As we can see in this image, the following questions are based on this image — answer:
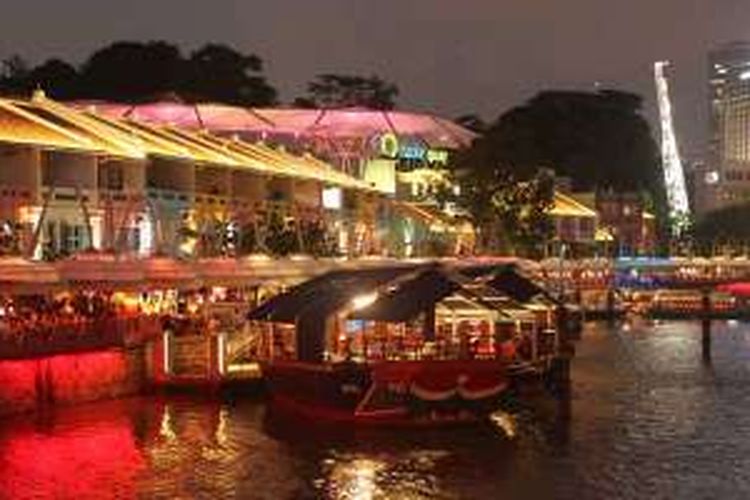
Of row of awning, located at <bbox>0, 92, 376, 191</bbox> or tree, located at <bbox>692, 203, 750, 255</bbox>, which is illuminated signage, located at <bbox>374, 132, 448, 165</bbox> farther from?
tree, located at <bbox>692, 203, 750, 255</bbox>

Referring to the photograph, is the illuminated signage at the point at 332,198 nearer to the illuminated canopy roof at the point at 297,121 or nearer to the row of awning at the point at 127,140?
the row of awning at the point at 127,140

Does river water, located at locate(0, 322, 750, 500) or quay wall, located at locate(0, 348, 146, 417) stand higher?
quay wall, located at locate(0, 348, 146, 417)

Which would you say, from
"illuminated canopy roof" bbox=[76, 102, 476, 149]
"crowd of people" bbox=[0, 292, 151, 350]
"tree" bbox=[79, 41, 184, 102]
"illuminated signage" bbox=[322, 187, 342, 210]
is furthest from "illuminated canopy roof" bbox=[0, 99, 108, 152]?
"tree" bbox=[79, 41, 184, 102]

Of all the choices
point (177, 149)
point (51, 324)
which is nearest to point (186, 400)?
point (51, 324)

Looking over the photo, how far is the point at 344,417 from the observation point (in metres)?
42.7

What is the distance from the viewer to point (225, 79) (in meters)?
124

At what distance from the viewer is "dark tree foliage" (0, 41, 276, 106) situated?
112 metres

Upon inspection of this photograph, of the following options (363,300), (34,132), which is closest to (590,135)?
(34,132)

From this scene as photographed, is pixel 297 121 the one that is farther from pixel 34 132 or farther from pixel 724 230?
pixel 724 230

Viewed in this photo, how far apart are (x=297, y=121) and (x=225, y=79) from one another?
23.7 metres

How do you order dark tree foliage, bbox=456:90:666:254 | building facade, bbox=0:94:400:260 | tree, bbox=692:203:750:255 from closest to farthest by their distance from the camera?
1. building facade, bbox=0:94:400:260
2. dark tree foliage, bbox=456:90:666:254
3. tree, bbox=692:203:750:255

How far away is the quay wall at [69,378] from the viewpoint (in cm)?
4272

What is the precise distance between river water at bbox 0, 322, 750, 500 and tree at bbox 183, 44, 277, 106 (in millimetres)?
74651

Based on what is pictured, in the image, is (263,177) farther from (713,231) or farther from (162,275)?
(713,231)
